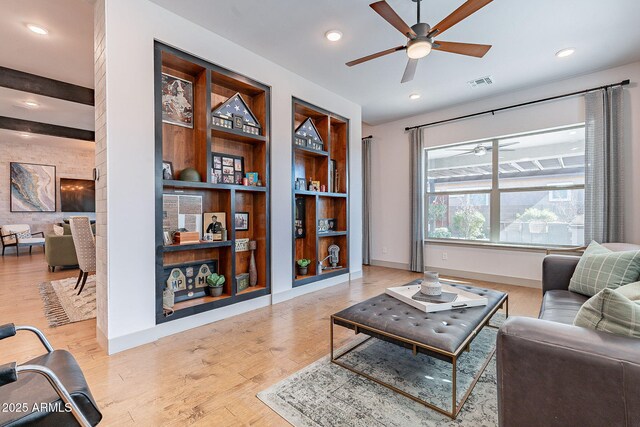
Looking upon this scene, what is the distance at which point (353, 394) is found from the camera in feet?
5.79

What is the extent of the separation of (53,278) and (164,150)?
3.89 meters

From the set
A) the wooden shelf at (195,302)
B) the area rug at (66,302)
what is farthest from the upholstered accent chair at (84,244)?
the wooden shelf at (195,302)

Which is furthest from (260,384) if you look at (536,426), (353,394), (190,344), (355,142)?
(355,142)

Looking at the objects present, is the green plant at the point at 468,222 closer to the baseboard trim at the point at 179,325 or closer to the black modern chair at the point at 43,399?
the baseboard trim at the point at 179,325

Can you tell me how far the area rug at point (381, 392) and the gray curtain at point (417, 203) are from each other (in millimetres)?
3160

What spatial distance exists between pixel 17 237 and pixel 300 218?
7842mm

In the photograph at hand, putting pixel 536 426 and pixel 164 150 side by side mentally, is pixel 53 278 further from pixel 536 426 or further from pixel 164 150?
pixel 536 426

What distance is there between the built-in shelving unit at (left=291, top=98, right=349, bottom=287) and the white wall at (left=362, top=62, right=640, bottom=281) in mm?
1559

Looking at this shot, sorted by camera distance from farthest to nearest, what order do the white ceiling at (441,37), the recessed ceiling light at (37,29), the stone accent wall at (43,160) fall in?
the stone accent wall at (43,160)
the recessed ceiling light at (37,29)
the white ceiling at (441,37)

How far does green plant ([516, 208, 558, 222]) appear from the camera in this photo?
4.25 meters

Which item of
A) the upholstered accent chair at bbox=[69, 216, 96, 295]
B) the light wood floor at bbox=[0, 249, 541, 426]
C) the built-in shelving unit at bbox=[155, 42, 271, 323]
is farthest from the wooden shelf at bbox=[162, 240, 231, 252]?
the upholstered accent chair at bbox=[69, 216, 96, 295]

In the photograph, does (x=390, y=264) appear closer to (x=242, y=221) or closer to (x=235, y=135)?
(x=242, y=221)

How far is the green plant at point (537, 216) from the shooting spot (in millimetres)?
4246

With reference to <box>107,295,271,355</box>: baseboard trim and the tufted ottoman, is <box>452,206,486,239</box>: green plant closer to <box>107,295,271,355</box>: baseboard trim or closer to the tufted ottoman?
the tufted ottoman
